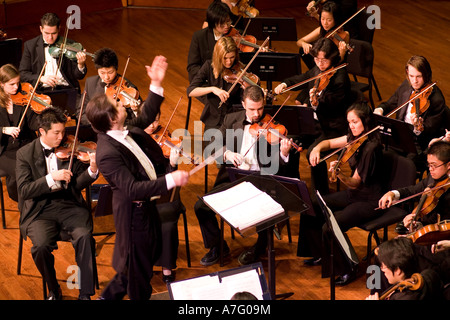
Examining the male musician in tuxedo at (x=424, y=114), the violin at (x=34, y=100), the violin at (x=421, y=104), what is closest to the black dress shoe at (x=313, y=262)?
the male musician in tuxedo at (x=424, y=114)

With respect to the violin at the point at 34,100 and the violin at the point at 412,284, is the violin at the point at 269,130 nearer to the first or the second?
the violin at the point at 412,284

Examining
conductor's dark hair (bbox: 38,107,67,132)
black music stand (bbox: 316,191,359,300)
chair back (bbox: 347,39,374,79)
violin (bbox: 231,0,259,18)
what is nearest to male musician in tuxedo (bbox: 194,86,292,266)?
black music stand (bbox: 316,191,359,300)

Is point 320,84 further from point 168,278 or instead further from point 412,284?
point 412,284

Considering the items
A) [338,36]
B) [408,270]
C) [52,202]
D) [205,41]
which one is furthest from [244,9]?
[408,270]

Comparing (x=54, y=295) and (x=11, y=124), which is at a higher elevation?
(x=11, y=124)

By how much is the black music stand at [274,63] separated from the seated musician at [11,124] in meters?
1.62

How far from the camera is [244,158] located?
4.32m

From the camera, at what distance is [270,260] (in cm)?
372

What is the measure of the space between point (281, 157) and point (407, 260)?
1251 millimetres

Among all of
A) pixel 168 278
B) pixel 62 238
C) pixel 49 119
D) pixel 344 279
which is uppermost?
pixel 49 119

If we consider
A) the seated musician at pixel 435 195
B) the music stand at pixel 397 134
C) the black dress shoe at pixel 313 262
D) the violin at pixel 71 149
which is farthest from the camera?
the black dress shoe at pixel 313 262

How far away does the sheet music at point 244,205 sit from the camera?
3.48m

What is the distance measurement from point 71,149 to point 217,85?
1363 millimetres
